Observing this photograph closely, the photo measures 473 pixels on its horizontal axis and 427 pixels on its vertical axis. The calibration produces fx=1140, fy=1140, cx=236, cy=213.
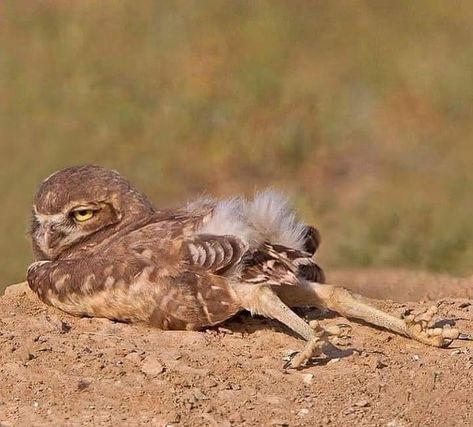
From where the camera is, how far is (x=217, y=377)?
6.05 m

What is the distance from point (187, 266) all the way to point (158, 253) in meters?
0.21

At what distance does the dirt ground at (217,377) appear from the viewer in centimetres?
562

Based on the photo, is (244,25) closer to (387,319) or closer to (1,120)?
(1,120)

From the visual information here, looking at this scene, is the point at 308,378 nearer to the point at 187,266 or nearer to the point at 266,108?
the point at 187,266

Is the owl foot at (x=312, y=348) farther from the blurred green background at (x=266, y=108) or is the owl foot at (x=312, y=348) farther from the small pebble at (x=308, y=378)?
the blurred green background at (x=266, y=108)

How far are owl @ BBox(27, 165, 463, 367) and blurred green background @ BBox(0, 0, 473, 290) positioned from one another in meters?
5.52

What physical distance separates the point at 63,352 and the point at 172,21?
1319 cm

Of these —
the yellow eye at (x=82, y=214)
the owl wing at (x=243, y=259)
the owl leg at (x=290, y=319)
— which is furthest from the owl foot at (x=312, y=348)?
the yellow eye at (x=82, y=214)

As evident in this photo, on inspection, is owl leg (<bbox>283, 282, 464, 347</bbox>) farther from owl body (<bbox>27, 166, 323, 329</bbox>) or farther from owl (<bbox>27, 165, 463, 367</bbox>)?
owl body (<bbox>27, 166, 323, 329</bbox>)

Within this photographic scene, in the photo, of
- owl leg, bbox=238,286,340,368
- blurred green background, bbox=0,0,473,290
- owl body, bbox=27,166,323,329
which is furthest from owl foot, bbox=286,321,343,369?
blurred green background, bbox=0,0,473,290

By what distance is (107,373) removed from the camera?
6066 millimetres

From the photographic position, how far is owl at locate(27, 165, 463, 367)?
258 inches

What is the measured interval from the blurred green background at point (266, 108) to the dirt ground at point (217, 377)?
20.0 feet

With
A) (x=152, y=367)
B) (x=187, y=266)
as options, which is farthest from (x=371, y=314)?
(x=152, y=367)
